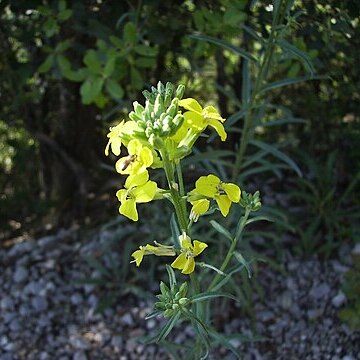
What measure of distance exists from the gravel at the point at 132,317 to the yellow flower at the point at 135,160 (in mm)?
1217

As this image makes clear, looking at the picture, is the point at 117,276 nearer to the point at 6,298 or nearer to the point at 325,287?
the point at 6,298

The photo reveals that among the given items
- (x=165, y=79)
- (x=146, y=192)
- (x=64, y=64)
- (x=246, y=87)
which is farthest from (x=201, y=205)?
(x=165, y=79)

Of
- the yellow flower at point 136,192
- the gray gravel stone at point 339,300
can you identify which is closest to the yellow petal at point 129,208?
the yellow flower at point 136,192

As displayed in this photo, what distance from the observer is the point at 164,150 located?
160 cm

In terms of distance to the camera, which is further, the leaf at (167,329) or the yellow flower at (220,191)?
the leaf at (167,329)

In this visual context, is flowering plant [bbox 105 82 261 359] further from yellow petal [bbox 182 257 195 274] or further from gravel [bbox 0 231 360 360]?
gravel [bbox 0 231 360 360]

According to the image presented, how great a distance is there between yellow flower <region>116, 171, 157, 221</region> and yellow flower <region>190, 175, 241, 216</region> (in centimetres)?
13

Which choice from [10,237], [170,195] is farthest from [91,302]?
[170,195]

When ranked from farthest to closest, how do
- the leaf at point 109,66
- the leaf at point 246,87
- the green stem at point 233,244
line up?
the leaf at point 109,66 < the leaf at point 246,87 < the green stem at point 233,244

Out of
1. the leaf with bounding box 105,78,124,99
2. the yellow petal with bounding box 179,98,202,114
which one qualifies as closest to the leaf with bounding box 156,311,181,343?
the yellow petal with bounding box 179,98,202,114

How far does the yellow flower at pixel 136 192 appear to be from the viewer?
155 cm

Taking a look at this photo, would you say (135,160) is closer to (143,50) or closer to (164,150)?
(164,150)

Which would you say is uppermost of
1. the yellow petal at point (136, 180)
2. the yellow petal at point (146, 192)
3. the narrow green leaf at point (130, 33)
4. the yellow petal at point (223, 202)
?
the yellow petal at point (136, 180)

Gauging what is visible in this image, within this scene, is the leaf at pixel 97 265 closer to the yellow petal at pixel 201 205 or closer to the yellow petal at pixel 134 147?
the yellow petal at pixel 201 205
